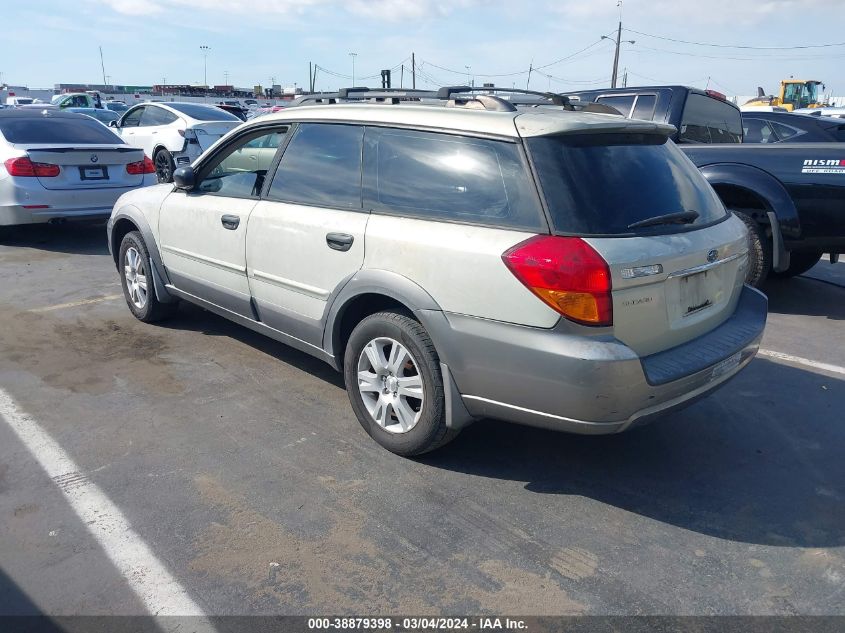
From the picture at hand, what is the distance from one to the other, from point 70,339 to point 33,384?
0.91m

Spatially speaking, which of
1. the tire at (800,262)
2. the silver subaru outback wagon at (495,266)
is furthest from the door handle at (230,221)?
the tire at (800,262)

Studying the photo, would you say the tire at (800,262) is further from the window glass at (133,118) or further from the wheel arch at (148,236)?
the window glass at (133,118)

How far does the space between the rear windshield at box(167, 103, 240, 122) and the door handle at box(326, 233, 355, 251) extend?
11175 millimetres

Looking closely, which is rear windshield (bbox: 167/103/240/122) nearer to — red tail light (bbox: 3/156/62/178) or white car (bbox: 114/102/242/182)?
white car (bbox: 114/102/242/182)

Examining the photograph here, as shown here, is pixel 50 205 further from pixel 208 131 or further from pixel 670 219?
pixel 670 219

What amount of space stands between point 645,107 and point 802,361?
347cm

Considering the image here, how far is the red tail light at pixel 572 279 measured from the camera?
9.50 ft

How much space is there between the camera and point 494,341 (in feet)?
10.1

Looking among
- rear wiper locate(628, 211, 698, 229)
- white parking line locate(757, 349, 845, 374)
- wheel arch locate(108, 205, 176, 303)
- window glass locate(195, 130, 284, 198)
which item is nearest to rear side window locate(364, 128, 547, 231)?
rear wiper locate(628, 211, 698, 229)

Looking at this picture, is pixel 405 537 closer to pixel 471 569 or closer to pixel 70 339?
pixel 471 569

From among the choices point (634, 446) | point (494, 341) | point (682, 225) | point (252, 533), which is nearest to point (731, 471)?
point (634, 446)

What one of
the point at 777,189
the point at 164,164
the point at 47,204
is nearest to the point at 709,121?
the point at 777,189

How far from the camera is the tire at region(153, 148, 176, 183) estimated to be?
1370 cm

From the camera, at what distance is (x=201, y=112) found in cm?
1416
